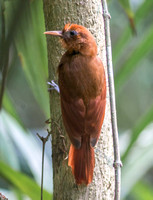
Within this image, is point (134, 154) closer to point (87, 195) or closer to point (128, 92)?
point (87, 195)

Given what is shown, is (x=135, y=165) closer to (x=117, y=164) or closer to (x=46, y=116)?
(x=46, y=116)

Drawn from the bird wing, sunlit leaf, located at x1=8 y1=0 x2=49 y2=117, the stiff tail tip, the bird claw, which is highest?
sunlit leaf, located at x1=8 y1=0 x2=49 y2=117

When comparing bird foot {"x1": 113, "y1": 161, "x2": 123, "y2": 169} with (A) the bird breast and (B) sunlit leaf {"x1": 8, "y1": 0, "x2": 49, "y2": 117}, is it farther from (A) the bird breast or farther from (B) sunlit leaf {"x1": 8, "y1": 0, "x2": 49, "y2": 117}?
(B) sunlit leaf {"x1": 8, "y1": 0, "x2": 49, "y2": 117}

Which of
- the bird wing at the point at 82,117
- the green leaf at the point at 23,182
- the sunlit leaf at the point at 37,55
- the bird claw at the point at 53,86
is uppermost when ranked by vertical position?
the sunlit leaf at the point at 37,55

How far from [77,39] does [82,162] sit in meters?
0.71

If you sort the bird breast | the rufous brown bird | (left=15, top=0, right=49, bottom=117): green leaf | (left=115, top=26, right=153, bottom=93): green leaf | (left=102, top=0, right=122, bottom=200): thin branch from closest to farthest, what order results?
(left=102, top=0, right=122, bottom=200): thin branch, the rufous brown bird, the bird breast, (left=15, top=0, right=49, bottom=117): green leaf, (left=115, top=26, right=153, bottom=93): green leaf

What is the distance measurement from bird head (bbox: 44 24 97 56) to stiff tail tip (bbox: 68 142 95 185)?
52 centimetres

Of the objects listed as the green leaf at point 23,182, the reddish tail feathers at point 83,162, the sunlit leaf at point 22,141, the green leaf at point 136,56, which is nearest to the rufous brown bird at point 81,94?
the reddish tail feathers at point 83,162

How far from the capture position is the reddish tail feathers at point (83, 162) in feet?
4.84

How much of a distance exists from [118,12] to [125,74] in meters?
3.18

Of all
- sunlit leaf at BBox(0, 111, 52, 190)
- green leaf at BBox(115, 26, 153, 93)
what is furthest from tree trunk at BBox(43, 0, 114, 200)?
sunlit leaf at BBox(0, 111, 52, 190)

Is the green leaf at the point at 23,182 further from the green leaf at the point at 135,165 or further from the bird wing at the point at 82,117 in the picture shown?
the green leaf at the point at 135,165

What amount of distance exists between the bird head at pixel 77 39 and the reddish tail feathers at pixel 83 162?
49cm

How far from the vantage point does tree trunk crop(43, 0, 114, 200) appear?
150 cm
